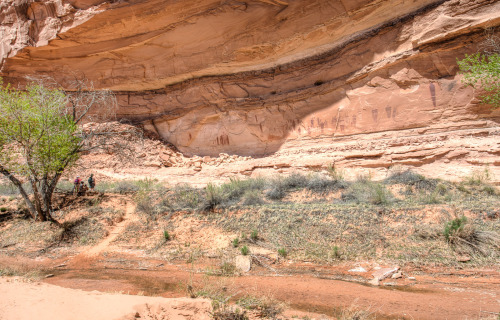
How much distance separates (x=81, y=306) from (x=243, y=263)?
375cm

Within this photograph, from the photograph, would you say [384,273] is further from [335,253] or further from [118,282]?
[118,282]

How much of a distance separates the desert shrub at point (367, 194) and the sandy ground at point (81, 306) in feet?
20.1

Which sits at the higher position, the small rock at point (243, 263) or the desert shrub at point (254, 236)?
the desert shrub at point (254, 236)

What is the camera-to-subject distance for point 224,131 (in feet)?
53.4

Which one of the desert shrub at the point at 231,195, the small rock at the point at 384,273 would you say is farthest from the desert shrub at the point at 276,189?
the small rock at the point at 384,273

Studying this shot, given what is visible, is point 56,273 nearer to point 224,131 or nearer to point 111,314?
point 111,314

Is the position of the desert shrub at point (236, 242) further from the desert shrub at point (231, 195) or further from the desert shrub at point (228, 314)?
the desert shrub at point (228, 314)

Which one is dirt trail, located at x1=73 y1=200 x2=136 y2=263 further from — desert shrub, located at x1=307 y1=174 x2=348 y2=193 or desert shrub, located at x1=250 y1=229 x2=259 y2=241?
desert shrub, located at x1=307 y1=174 x2=348 y2=193

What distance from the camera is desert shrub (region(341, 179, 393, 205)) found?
8.15 metres

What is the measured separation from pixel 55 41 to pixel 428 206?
760 inches

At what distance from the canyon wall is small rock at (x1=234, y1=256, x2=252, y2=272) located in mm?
6886

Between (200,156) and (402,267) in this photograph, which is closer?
(402,267)

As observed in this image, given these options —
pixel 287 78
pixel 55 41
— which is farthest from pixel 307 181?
pixel 55 41

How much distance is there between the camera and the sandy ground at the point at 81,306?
2752 mm
